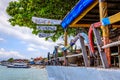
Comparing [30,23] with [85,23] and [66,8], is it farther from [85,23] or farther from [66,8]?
[85,23]

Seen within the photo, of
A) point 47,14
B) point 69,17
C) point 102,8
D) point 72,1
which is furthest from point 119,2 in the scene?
point 47,14

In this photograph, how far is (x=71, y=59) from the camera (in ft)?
35.2

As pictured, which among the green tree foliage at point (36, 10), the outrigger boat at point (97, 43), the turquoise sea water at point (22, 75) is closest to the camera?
the outrigger boat at point (97, 43)

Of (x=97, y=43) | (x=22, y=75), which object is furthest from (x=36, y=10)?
(x=22, y=75)

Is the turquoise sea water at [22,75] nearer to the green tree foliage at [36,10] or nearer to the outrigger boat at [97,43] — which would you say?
the green tree foliage at [36,10]

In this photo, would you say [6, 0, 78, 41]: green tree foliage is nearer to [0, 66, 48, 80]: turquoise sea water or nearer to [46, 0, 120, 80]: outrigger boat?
[46, 0, 120, 80]: outrigger boat

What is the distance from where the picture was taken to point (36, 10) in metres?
22.0

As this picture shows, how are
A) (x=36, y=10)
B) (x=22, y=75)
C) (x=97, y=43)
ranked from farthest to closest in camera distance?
1. (x=22, y=75)
2. (x=36, y=10)
3. (x=97, y=43)

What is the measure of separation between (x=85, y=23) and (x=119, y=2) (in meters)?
2.50

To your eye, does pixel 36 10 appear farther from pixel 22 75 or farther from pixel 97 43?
pixel 22 75

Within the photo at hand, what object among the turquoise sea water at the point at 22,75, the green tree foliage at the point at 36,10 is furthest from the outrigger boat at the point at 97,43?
the turquoise sea water at the point at 22,75

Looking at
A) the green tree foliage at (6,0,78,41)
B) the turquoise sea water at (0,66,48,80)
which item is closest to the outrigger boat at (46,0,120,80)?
the green tree foliage at (6,0,78,41)

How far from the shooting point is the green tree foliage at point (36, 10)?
20.3 metres

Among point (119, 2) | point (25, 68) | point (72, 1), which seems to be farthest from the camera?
point (25, 68)
